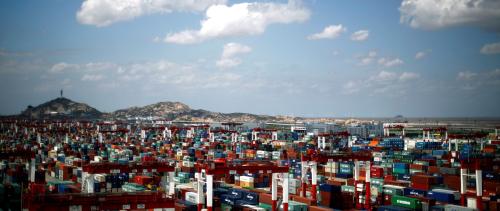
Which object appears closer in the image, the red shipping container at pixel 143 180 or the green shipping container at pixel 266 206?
the green shipping container at pixel 266 206

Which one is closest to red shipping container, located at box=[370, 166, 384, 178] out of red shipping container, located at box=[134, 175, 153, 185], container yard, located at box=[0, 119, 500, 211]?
container yard, located at box=[0, 119, 500, 211]

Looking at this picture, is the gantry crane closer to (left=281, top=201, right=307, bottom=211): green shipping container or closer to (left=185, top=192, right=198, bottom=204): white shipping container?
(left=281, top=201, right=307, bottom=211): green shipping container

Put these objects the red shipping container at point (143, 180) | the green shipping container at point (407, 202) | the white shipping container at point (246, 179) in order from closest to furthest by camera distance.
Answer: the green shipping container at point (407, 202) → the red shipping container at point (143, 180) → the white shipping container at point (246, 179)

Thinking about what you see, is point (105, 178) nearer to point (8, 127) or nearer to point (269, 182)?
point (269, 182)

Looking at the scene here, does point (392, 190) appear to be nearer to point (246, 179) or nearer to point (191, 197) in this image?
point (246, 179)

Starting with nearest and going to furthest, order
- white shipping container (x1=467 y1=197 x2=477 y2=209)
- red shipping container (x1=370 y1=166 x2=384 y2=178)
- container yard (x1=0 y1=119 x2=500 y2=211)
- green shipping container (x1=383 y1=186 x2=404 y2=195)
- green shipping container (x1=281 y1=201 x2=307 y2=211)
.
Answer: container yard (x1=0 y1=119 x2=500 y2=211) < green shipping container (x1=281 y1=201 x2=307 y2=211) < white shipping container (x1=467 y1=197 x2=477 y2=209) < green shipping container (x1=383 y1=186 x2=404 y2=195) < red shipping container (x1=370 y1=166 x2=384 y2=178)

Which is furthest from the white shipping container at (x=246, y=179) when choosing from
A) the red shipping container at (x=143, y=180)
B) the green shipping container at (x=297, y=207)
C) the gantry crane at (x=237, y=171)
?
the green shipping container at (x=297, y=207)

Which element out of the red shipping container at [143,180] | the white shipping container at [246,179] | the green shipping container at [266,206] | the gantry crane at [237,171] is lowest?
the green shipping container at [266,206]

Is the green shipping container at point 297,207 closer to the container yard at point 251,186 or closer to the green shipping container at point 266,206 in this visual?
the container yard at point 251,186
